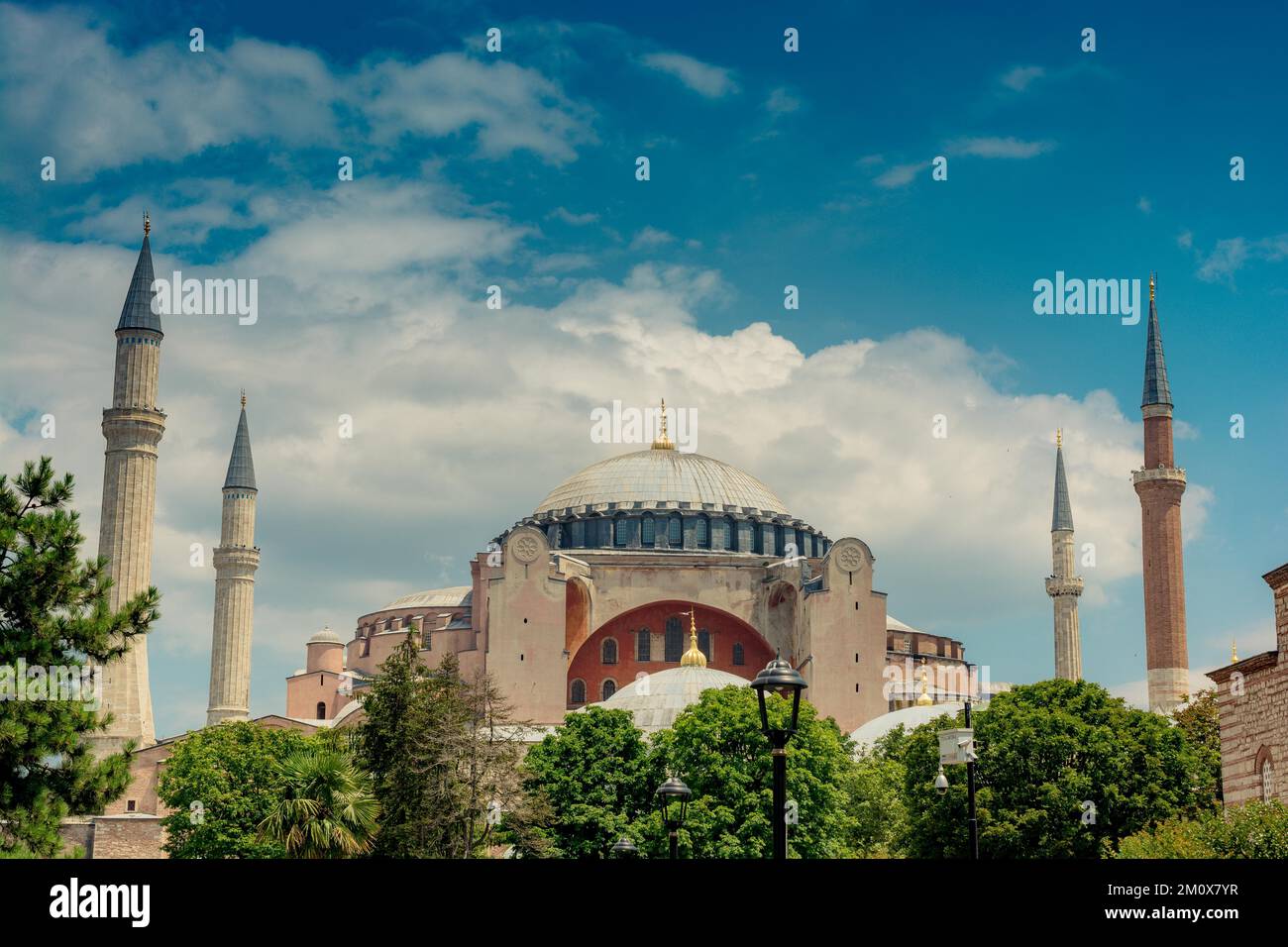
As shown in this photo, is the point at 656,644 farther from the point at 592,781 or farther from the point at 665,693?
the point at 592,781

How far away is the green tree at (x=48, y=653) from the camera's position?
2130 centimetres

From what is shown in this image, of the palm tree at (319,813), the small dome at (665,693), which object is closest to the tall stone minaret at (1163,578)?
the small dome at (665,693)

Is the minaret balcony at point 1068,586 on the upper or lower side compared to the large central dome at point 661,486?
lower

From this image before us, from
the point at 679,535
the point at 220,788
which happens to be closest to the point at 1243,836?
the point at 220,788

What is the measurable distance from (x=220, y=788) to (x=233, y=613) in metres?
19.1

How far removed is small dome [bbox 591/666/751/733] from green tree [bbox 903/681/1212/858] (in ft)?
44.7

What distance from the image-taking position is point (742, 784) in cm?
3644

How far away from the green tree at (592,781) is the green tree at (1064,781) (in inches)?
255

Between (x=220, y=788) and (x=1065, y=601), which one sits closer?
(x=220, y=788)

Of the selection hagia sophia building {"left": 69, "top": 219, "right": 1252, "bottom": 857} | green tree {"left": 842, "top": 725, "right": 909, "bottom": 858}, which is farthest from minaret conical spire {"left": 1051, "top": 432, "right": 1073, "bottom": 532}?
green tree {"left": 842, "top": 725, "right": 909, "bottom": 858}

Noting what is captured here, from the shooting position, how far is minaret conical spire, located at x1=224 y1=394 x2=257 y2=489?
213ft

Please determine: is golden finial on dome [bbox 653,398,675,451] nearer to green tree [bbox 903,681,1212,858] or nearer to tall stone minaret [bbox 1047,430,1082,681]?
tall stone minaret [bbox 1047,430,1082,681]

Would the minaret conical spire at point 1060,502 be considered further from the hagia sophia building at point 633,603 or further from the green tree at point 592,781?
the green tree at point 592,781

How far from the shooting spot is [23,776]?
854 inches
